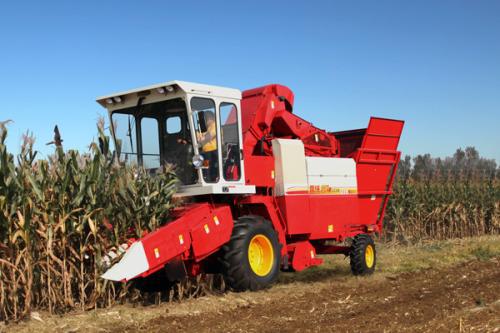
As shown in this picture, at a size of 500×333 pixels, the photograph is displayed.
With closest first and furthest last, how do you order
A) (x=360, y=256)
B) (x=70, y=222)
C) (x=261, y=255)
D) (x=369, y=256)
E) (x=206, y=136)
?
(x=70, y=222), (x=206, y=136), (x=261, y=255), (x=360, y=256), (x=369, y=256)

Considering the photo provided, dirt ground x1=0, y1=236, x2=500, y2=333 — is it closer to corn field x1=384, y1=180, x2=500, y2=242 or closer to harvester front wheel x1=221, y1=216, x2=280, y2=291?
harvester front wheel x1=221, y1=216, x2=280, y2=291

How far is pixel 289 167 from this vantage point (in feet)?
29.9

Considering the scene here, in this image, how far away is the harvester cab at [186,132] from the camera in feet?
25.5

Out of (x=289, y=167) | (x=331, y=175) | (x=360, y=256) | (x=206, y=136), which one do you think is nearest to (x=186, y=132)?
(x=206, y=136)

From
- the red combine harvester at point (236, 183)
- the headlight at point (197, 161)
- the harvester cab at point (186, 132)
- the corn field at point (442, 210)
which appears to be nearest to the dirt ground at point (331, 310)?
the red combine harvester at point (236, 183)

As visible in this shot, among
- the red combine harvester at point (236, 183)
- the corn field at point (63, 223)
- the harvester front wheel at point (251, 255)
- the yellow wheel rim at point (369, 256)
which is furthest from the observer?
the yellow wheel rim at point (369, 256)

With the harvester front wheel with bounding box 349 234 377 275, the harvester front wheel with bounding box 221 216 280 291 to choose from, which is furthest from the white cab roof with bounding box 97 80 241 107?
the harvester front wheel with bounding box 349 234 377 275

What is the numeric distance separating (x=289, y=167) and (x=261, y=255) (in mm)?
1588

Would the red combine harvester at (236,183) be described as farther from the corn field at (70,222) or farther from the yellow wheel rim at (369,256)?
the corn field at (70,222)

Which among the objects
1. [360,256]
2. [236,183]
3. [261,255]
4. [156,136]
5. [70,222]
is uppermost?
[156,136]

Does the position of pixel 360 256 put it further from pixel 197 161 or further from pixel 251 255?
pixel 197 161

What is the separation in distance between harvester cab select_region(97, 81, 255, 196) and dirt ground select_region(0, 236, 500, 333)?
1.67 metres

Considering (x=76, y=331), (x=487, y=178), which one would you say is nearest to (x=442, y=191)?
(x=487, y=178)

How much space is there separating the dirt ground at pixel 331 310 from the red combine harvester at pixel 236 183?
446 millimetres
